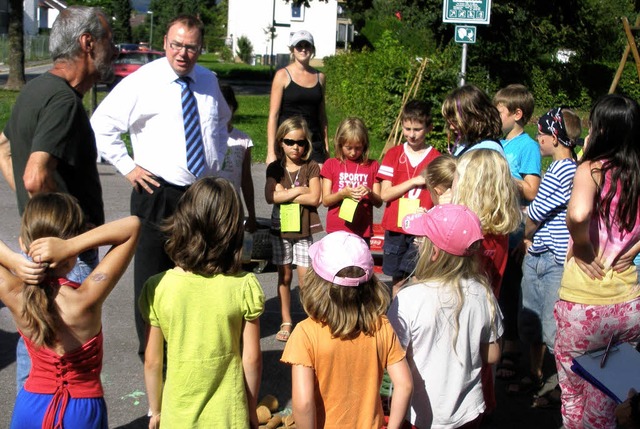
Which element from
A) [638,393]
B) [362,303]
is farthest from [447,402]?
[638,393]

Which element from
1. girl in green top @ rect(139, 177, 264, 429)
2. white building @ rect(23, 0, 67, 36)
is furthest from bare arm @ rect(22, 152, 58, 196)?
white building @ rect(23, 0, 67, 36)

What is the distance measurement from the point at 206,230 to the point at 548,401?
9.04 ft

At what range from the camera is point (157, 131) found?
16.0 feet

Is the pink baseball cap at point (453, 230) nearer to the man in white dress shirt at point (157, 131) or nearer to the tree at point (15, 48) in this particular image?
the man in white dress shirt at point (157, 131)

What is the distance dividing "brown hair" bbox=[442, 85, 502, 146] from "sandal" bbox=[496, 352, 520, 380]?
1540mm

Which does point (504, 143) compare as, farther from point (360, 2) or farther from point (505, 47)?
point (360, 2)

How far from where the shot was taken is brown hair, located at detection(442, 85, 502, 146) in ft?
16.2

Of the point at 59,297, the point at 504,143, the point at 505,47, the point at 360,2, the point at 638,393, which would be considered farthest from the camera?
the point at 360,2

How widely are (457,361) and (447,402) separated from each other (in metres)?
0.18

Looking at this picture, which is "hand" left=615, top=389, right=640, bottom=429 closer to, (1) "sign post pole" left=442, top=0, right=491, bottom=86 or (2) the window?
(1) "sign post pole" left=442, top=0, right=491, bottom=86

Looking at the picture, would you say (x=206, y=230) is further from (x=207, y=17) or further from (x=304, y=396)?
(x=207, y=17)

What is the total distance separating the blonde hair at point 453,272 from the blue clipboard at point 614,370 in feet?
1.43

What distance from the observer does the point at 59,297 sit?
321 cm

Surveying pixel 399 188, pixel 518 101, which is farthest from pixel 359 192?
pixel 518 101
